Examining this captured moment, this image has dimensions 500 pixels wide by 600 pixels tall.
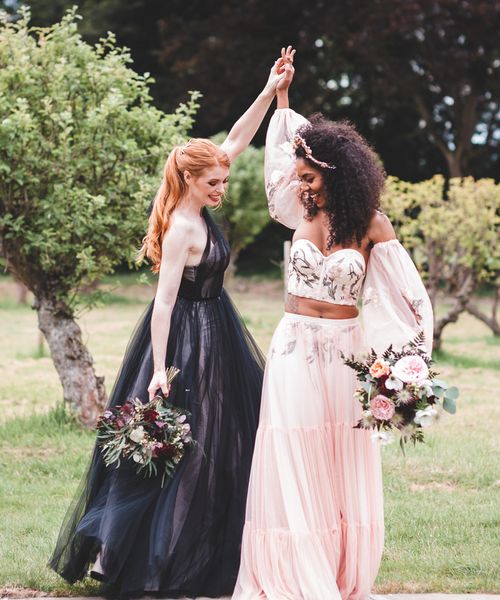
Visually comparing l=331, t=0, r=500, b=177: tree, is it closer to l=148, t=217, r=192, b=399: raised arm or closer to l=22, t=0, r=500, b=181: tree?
l=22, t=0, r=500, b=181: tree

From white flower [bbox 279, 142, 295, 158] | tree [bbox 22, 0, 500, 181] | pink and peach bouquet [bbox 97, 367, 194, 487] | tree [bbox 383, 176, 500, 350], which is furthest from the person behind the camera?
tree [bbox 22, 0, 500, 181]

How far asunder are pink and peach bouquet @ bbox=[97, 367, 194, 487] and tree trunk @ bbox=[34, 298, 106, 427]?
3.74 meters

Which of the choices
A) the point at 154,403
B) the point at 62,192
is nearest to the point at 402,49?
the point at 62,192

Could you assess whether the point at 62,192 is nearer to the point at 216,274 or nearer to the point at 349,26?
the point at 216,274

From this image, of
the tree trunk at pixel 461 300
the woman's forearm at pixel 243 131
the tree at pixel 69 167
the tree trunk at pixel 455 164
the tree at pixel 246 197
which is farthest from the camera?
the tree trunk at pixel 455 164

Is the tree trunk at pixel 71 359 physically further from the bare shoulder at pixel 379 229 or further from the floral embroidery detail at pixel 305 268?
the bare shoulder at pixel 379 229

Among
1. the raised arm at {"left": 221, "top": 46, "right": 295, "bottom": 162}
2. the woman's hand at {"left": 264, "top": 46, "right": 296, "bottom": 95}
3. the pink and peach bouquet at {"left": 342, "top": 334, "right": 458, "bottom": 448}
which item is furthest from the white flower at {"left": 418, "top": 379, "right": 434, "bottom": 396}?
the woman's hand at {"left": 264, "top": 46, "right": 296, "bottom": 95}

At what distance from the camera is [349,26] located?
2252cm

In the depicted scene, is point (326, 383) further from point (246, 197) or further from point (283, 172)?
point (246, 197)

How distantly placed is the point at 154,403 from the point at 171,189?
94 cm

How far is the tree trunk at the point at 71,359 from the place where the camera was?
25.4 feet

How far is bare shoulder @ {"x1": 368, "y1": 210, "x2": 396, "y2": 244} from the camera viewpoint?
12.8ft

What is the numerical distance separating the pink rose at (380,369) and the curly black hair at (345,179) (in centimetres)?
51

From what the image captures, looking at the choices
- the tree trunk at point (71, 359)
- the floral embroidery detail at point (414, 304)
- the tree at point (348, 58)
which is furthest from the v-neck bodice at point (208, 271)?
the tree at point (348, 58)
